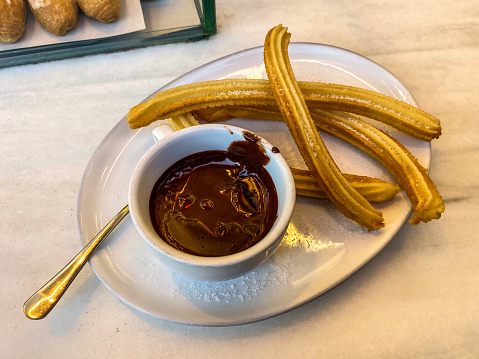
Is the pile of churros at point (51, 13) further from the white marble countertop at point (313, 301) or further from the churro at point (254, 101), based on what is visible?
the churro at point (254, 101)

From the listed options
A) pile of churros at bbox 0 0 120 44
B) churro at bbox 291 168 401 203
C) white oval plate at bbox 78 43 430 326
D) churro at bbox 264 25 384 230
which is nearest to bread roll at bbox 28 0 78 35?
pile of churros at bbox 0 0 120 44

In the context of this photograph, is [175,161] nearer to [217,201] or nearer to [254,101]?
[217,201]

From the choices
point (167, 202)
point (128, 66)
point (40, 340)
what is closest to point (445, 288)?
point (167, 202)

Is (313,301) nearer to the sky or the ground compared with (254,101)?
nearer to the ground

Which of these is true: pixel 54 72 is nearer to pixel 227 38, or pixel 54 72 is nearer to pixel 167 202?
pixel 227 38

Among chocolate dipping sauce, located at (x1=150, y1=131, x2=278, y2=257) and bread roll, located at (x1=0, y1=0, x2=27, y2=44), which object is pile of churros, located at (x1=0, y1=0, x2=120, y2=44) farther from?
chocolate dipping sauce, located at (x1=150, y1=131, x2=278, y2=257)

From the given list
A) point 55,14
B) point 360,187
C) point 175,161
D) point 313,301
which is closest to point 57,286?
point 175,161
